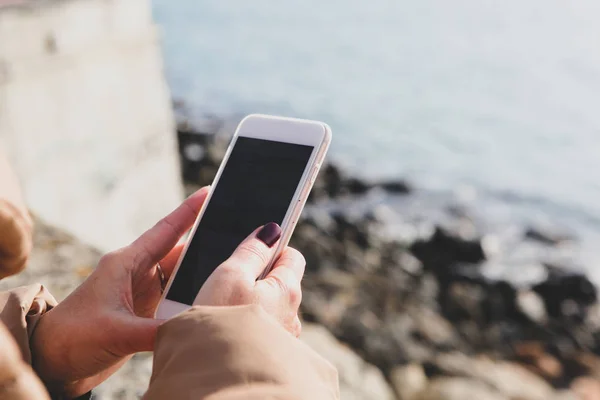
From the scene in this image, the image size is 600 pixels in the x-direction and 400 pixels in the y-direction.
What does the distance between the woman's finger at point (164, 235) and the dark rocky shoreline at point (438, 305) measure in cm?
330

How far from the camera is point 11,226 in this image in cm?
165

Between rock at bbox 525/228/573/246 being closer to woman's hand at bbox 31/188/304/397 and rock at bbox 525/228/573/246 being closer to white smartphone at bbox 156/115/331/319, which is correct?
white smartphone at bbox 156/115/331/319

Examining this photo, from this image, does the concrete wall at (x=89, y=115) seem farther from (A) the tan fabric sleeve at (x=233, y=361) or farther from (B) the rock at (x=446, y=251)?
(B) the rock at (x=446, y=251)

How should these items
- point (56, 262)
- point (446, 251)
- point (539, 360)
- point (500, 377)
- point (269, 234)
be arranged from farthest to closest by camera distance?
point (446, 251) → point (539, 360) → point (500, 377) → point (56, 262) → point (269, 234)

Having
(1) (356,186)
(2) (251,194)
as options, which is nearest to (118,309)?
(2) (251,194)

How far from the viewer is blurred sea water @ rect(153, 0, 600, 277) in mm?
15430

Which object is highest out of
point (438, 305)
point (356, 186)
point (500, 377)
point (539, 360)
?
point (500, 377)

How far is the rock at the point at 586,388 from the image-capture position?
236 inches

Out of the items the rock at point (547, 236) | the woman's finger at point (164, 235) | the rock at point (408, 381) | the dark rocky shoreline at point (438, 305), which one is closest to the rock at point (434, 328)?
the dark rocky shoreline at point (438, 305)

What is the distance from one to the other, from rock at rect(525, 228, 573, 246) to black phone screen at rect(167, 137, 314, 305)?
10464mm

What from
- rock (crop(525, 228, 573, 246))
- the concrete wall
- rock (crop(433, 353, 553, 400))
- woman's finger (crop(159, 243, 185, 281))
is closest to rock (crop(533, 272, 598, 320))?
rock (crop(525, 228, 573, 246))

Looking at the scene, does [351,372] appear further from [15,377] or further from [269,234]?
[15,377]

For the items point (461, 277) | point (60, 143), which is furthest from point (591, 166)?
point (60, 143)

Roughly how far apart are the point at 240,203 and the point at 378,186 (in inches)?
466
